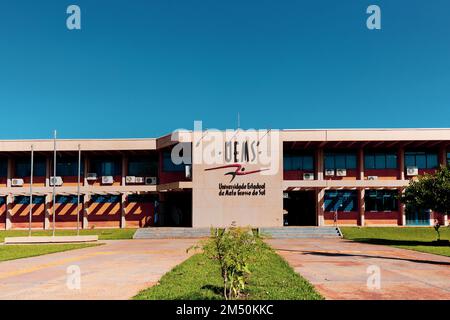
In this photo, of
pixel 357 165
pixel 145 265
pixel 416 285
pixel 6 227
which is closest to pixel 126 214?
pixel 6 227

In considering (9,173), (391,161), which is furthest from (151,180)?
(391,161)

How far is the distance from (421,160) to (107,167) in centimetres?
3127

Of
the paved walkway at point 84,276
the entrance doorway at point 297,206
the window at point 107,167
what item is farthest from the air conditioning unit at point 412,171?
the window at point 107,167

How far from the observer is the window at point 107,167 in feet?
140

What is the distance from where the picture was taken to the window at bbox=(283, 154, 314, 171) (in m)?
39.9

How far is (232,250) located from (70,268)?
8604 millimetres

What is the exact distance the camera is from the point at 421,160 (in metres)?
38.8

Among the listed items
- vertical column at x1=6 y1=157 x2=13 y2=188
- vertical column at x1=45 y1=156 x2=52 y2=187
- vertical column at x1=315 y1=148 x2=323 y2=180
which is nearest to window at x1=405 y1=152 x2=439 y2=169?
vertical column at x1=315 y1=148 x2=323 y2=180

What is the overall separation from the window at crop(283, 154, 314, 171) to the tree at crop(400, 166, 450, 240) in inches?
586

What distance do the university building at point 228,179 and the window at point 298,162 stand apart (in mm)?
98

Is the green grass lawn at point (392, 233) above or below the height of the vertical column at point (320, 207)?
below

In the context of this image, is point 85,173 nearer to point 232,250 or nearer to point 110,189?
point 110,189

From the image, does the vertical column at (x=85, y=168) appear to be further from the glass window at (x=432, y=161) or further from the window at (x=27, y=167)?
the glass window at (x=432, y=161)

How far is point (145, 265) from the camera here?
15.2 metres
